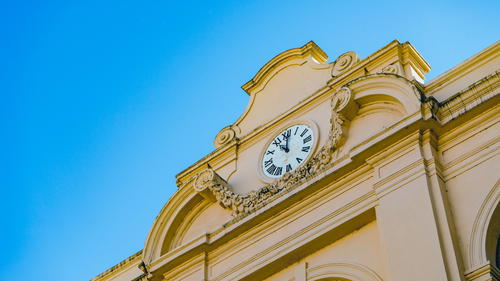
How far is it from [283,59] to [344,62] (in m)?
1.62

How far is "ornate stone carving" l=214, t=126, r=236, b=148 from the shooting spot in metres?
18.8

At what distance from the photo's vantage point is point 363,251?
1477cm

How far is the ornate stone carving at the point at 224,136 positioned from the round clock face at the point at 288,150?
129 cm

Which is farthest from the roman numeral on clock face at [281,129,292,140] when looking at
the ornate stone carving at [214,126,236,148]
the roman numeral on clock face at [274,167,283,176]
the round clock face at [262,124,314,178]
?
the ornate stone carving at [214,126,236,148]

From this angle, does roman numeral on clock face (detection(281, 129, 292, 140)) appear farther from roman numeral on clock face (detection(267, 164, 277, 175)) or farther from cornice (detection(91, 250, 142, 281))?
cornice (detection(91, 250, 142, 281))

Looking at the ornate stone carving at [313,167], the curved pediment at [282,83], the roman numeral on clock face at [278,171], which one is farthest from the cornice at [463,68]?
the roman numeral on clock face at [278,171]

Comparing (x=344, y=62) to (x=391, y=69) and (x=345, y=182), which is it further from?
(x=345, y=182)

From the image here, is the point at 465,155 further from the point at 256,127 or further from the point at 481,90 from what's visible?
the point at 256,127

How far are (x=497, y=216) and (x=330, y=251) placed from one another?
110 inches

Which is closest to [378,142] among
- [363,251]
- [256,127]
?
[363,251]

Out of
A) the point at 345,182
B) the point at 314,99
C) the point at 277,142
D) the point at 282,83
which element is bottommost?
the point at 345,182

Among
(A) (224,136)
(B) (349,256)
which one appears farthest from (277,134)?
(B) (349,256)

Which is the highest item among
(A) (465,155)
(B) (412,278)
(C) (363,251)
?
(A) (465,155)

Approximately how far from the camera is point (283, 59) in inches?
739
